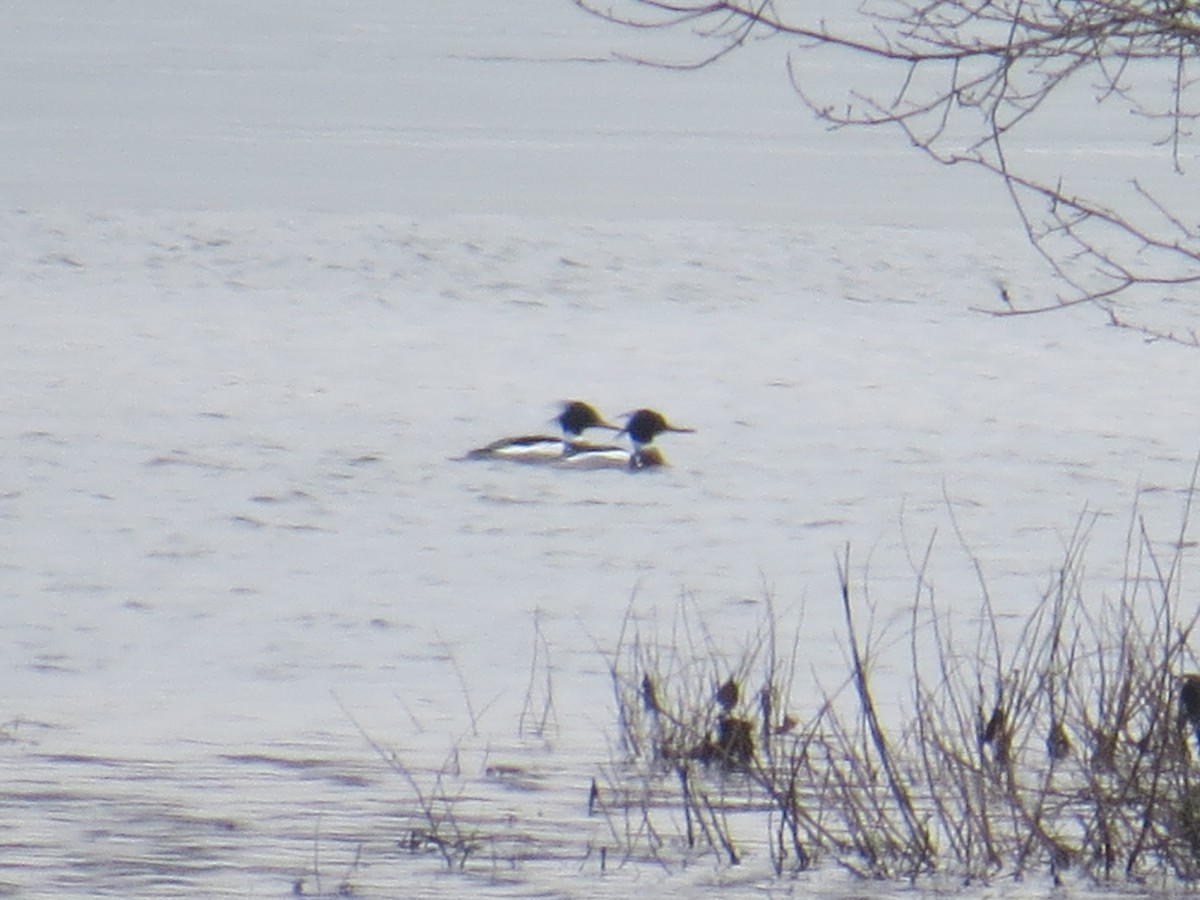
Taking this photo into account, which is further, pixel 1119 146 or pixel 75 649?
pixel 1119 146

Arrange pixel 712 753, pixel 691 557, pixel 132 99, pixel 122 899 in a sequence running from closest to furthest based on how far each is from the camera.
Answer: pixel 122 899 → pixel 712 753 → pixel 691 557 → pixel 132 99

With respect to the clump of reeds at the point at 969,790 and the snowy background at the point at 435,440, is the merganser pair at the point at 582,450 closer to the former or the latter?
the snowy background at the point at 435,440

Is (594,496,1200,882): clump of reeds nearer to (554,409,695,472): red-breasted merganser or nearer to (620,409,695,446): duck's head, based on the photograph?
(554,409,695,472): red-breasted merganser

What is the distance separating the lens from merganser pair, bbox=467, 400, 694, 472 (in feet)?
38.4

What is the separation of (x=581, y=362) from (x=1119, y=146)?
12.6 meters

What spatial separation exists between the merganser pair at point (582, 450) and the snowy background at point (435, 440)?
0.32 feet

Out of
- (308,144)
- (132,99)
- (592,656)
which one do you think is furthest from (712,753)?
(132,99)

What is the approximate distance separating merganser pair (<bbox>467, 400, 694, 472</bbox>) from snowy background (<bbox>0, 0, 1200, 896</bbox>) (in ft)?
0.32

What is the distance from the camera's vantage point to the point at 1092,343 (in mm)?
15602

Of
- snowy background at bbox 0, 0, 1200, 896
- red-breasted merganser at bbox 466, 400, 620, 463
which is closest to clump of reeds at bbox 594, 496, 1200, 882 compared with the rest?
snowy background at bbox 0, 0, 1200, 896

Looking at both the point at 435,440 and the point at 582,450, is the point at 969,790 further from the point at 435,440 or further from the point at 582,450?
the point at 435,440

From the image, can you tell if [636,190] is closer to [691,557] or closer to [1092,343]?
[1092,343]

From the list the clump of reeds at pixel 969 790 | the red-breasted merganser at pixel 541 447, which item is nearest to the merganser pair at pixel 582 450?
the red-breasted merganser at pixel 541 447

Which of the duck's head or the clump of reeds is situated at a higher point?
the clump of reeds
